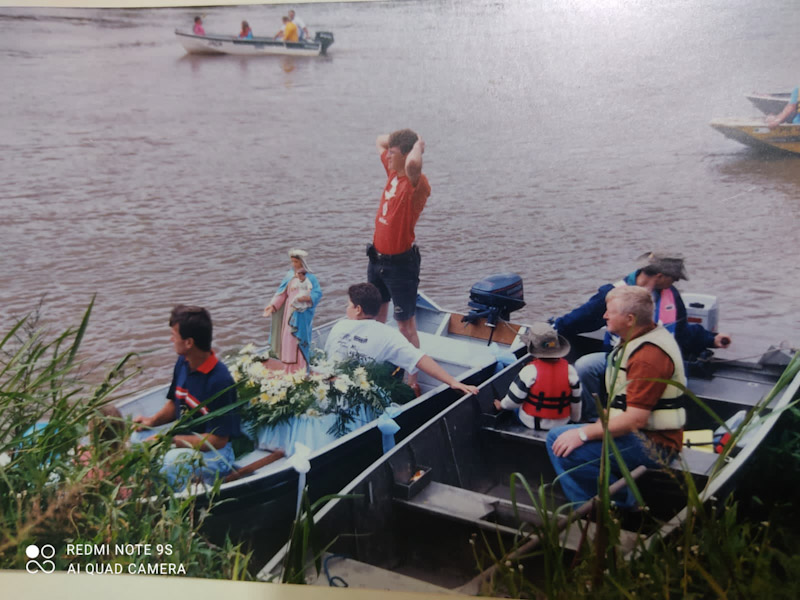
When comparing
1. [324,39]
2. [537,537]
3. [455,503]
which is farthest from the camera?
[324,39]

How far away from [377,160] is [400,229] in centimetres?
28

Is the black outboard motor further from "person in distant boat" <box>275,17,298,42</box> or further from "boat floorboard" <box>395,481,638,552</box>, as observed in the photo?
"person in distant boat" <box>275,17,298,42</box>

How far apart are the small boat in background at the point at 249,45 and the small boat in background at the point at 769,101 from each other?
1543mm

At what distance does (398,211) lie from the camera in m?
2.93

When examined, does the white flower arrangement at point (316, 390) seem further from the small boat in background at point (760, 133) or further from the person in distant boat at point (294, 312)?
the small boat in background at point (760, 133)

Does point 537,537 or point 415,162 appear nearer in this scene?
point 537,537

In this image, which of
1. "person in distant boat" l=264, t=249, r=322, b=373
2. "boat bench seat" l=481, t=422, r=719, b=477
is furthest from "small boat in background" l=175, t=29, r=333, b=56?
"boat bench seat" l=481, t=422, r=719, b=477

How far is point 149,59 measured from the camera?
3.17 meters

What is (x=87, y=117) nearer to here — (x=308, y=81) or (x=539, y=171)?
(x=308, y=81)

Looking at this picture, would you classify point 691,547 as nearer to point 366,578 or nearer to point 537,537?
point 537,537

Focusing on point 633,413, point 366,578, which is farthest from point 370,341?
point 633,413

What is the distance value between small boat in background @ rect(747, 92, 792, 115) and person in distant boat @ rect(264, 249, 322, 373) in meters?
1.66

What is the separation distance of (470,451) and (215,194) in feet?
4.67

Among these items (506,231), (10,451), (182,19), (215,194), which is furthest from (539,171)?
(10,451)
